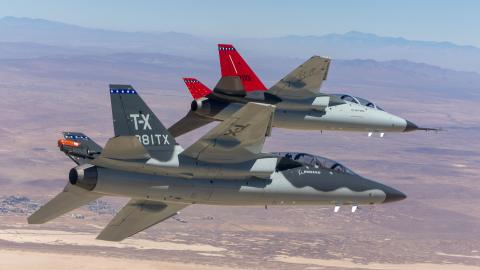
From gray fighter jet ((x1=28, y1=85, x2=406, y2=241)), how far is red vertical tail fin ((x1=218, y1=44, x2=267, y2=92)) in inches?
379

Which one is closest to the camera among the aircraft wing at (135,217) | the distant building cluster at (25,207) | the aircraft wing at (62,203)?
the aircraft wing at (62,203)

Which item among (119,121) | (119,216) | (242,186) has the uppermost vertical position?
(119,121)

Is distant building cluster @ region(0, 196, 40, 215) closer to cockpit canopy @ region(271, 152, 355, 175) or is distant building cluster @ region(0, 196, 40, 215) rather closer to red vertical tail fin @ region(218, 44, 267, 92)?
red vertical tail fin @ region(218, 44, 267, 92)

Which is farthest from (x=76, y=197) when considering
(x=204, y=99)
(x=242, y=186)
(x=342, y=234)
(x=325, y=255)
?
(x=342, y=234)

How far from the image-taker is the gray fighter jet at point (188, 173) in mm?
32438

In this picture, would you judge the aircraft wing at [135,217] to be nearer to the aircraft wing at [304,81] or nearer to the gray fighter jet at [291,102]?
the gray fighter jet at [291,102]

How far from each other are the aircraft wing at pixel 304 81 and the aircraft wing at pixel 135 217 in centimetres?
986

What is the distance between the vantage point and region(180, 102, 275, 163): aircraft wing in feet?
107

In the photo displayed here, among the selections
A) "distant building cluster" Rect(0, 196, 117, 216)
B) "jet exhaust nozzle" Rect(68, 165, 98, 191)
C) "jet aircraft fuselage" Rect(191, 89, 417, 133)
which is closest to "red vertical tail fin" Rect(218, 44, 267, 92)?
"jet aircraft fuselage" Rect(191, 89, 417, 133)

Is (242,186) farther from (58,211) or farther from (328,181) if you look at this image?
(58,211)

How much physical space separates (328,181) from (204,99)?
33.5 feet

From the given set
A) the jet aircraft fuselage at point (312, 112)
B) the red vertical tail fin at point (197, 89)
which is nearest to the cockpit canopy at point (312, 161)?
the jet aircraft fuselage at point (312, 112)

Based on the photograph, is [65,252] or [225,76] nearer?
[225,76]

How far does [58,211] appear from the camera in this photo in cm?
3628
